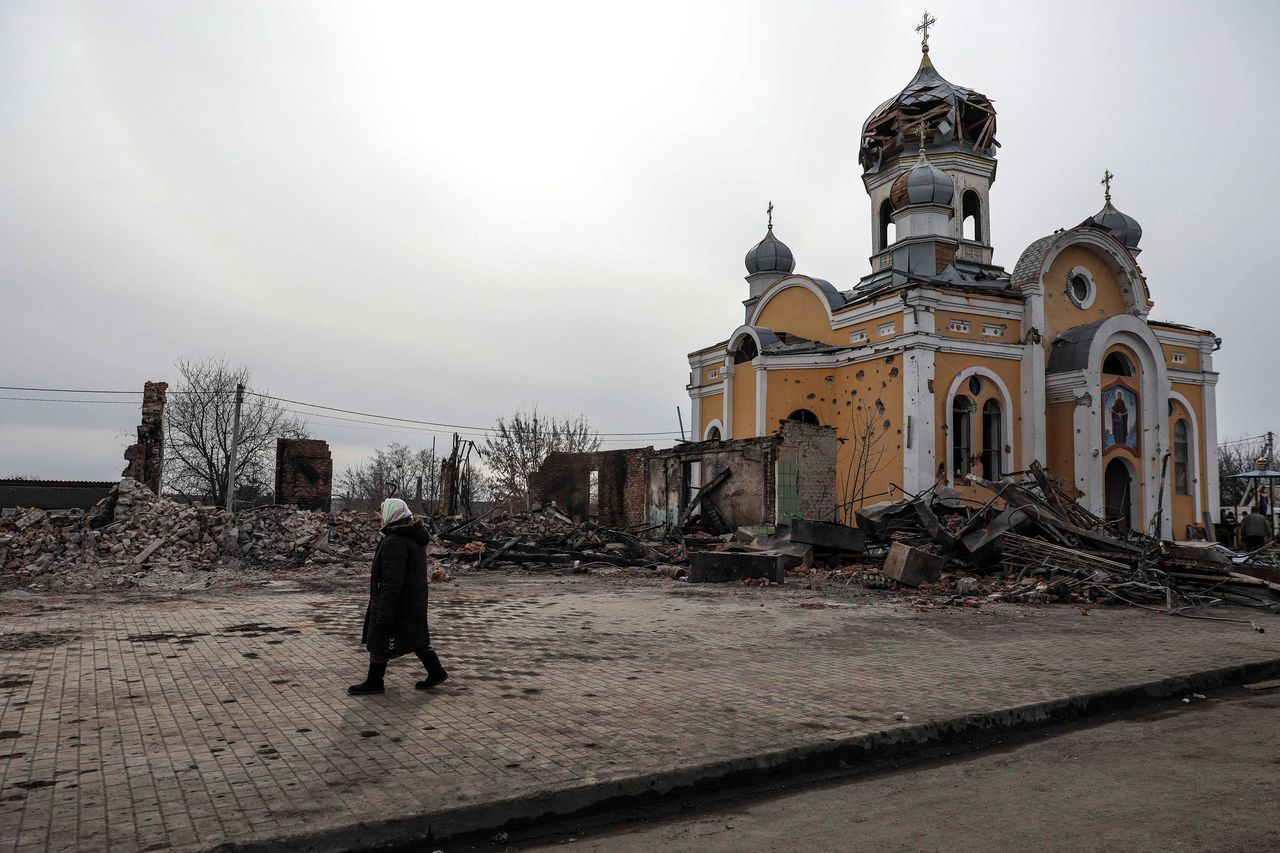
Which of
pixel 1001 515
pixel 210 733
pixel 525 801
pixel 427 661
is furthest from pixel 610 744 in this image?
pixel 1001 515

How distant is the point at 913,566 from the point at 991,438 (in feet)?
49.0

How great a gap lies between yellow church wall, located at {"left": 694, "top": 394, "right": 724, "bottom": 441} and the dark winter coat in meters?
25.3

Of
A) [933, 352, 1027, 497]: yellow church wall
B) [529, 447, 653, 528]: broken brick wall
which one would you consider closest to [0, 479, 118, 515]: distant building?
[529, 447, 653, 528]: broken brick wall

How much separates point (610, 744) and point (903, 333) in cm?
2296

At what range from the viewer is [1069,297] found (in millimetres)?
29016

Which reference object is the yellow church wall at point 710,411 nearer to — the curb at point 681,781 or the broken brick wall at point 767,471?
the broken brick wall at point 767,471

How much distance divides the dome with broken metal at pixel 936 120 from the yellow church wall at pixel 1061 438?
11268 millimetres

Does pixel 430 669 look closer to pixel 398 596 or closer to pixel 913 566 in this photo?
pixel 398 596

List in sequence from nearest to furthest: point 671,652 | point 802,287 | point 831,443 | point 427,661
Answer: point 427,661, point 671,652, point 831,443, point 802,287

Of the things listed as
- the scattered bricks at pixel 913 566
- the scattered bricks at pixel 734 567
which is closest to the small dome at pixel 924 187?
the scattered bricks at pixel 913 566

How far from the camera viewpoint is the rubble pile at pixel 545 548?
18.3m

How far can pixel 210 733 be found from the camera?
483 cm

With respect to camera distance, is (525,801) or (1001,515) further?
(1001,515)

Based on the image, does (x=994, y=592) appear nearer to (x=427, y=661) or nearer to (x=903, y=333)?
(x=427, y=661)
